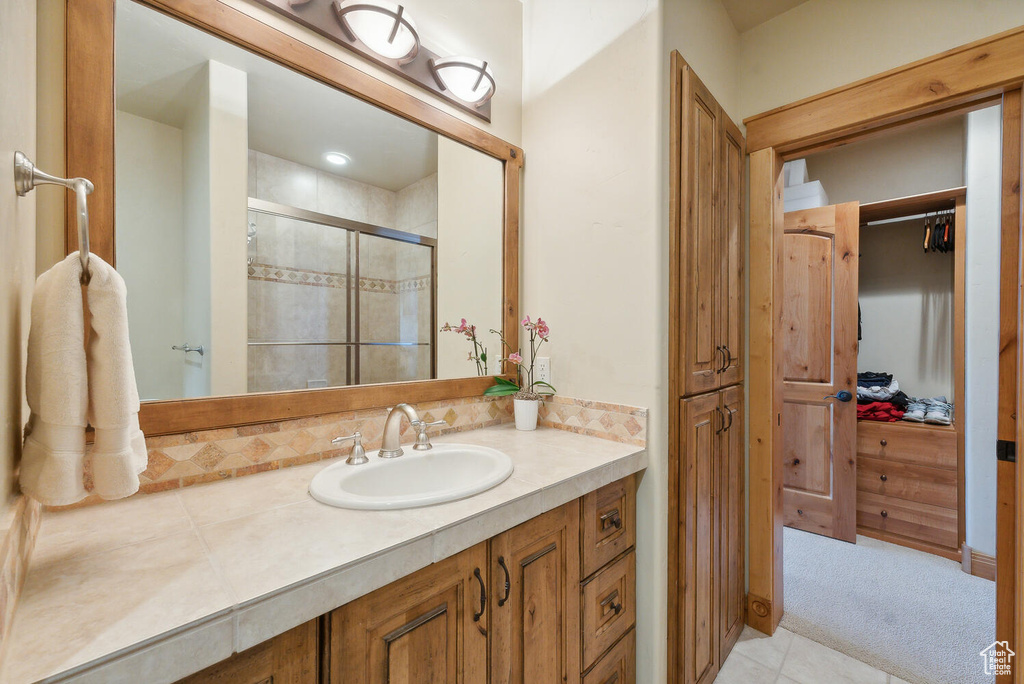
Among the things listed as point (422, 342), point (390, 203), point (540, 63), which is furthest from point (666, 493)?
point (540, 63)

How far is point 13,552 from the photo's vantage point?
537 mm

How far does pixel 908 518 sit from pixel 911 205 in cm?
188

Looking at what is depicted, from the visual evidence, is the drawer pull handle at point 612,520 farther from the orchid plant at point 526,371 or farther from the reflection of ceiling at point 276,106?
the reflection of ceiling at point 276,106

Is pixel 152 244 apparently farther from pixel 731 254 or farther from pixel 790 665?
pixel 790 665

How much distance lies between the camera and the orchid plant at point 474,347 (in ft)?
5.22

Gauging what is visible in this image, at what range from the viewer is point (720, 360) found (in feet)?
5.29

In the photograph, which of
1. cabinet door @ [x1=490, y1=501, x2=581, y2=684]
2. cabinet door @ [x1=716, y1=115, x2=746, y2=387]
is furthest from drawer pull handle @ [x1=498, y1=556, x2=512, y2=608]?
cabinet door @ [x1=716, y1=115, x2=746, y2=387]

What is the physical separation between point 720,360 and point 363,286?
132 cm

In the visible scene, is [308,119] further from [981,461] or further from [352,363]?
[981,461]

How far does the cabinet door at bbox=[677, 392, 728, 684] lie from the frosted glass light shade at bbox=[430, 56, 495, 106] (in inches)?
51.8

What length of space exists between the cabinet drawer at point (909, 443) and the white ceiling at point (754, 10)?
2254 millimetres

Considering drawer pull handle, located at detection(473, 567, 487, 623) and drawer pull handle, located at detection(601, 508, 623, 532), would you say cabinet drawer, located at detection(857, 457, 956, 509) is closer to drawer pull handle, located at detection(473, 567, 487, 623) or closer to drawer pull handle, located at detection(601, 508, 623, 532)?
drawer pull handle, located at detection(601, 508, 623, 532)

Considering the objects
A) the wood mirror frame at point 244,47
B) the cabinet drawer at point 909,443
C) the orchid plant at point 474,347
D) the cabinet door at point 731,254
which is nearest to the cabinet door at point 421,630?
the wood mirror frame at point 244,47

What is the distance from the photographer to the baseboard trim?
2.14m
